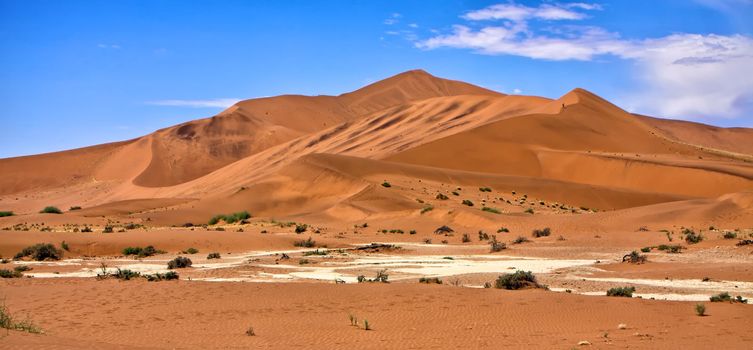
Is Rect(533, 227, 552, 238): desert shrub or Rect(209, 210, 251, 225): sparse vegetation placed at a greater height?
Rect(209, 210, 251, 225): sparse vegetation

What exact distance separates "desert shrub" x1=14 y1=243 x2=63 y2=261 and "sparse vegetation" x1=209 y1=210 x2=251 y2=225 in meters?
18.3

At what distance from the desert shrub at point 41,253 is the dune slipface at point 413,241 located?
0.11 m

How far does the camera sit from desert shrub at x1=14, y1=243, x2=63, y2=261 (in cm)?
2759

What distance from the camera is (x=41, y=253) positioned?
27.7m

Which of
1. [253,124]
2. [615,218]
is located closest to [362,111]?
[253,124]

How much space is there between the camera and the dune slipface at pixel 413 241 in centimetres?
1303

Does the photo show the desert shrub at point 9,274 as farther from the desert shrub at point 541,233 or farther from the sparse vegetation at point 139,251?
the desert shrub at point 541,233

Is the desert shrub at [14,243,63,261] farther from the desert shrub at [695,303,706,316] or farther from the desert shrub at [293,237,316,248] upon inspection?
the desert shrub at [695,303,706,316]

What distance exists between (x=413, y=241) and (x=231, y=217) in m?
16.1

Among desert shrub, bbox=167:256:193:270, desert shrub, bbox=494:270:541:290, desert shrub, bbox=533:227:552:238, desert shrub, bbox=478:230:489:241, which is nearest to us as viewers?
desert shrub, bbox=494:270:541:290

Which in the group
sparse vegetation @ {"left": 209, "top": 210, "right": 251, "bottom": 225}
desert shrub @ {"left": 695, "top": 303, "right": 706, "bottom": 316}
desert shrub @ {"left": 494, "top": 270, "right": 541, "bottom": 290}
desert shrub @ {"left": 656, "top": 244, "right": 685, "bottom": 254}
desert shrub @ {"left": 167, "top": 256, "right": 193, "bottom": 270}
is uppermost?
sparse vegetation @ {"left": 209, "top": 210, "right": 251, "bottom": 225}

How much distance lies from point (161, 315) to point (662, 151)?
71513 millimetres

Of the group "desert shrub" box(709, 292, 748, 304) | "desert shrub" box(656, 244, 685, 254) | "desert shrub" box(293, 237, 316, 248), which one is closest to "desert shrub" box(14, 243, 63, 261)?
"desert shrub" box(293, 237, 316, 248)

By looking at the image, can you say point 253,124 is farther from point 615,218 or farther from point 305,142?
point 615,218
